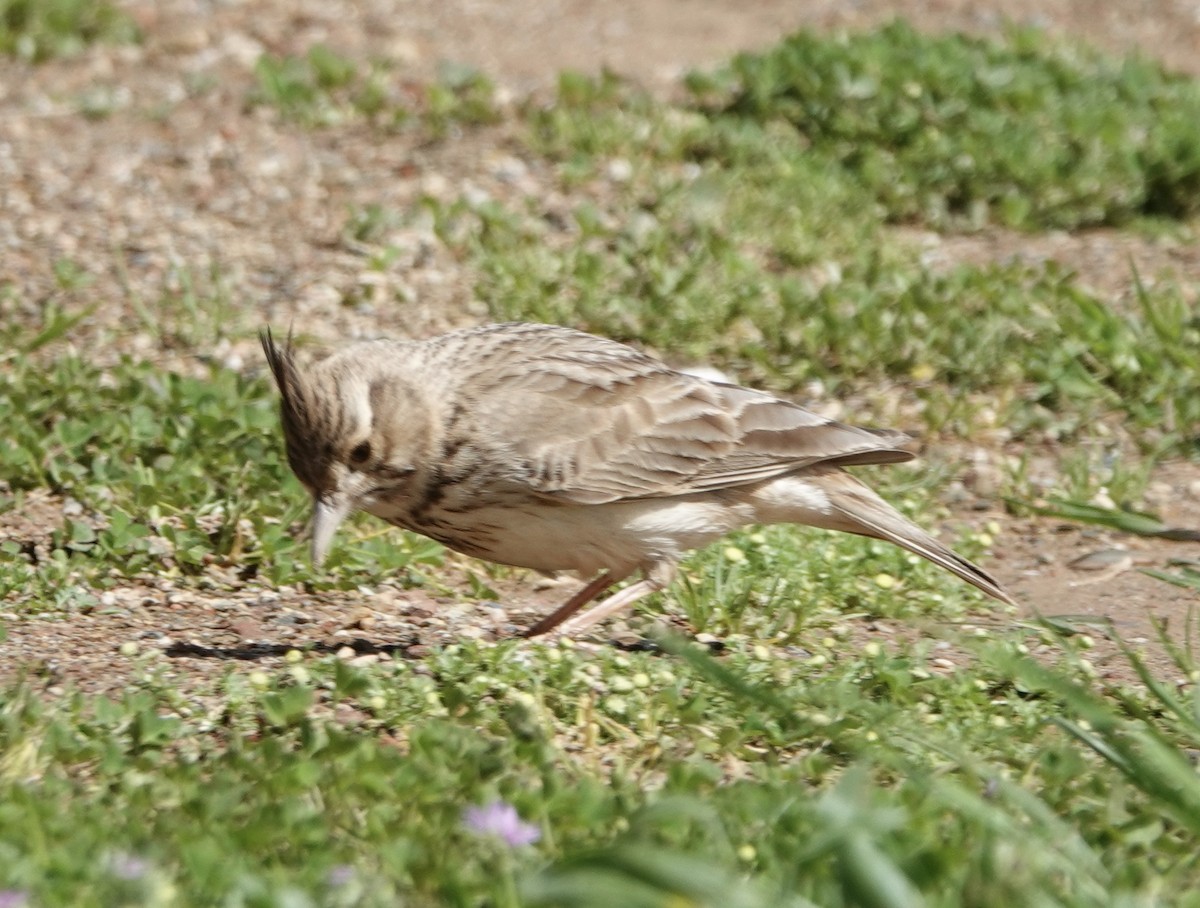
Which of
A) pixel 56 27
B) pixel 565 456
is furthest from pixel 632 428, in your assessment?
pixel 56 27

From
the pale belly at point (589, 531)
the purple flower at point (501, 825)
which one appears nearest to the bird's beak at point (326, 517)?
the pale belly at point (589, 531)

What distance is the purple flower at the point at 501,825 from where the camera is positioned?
12.0ft

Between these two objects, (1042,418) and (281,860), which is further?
(1042,418)

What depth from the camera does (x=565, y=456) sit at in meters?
5.39

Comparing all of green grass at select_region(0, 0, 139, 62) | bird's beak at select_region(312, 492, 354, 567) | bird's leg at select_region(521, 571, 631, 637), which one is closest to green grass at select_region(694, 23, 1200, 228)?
green grass at select_region(0, 0, 139, 62)

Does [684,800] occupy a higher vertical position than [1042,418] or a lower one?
higher

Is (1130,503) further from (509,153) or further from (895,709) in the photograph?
(509,153)

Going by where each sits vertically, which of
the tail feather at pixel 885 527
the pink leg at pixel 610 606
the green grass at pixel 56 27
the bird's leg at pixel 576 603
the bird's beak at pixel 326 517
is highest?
the green grass at pixel 56 27

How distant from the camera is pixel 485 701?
4.73 m

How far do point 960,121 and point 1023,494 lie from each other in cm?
272

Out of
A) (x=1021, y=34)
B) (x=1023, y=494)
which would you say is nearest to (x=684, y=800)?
(x=1023, y=494)

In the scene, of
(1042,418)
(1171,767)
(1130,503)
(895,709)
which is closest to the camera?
(1171,767)

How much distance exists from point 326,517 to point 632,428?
98cm

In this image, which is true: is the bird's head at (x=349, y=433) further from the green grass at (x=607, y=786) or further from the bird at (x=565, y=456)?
the green grass at (x=607, y=786)
